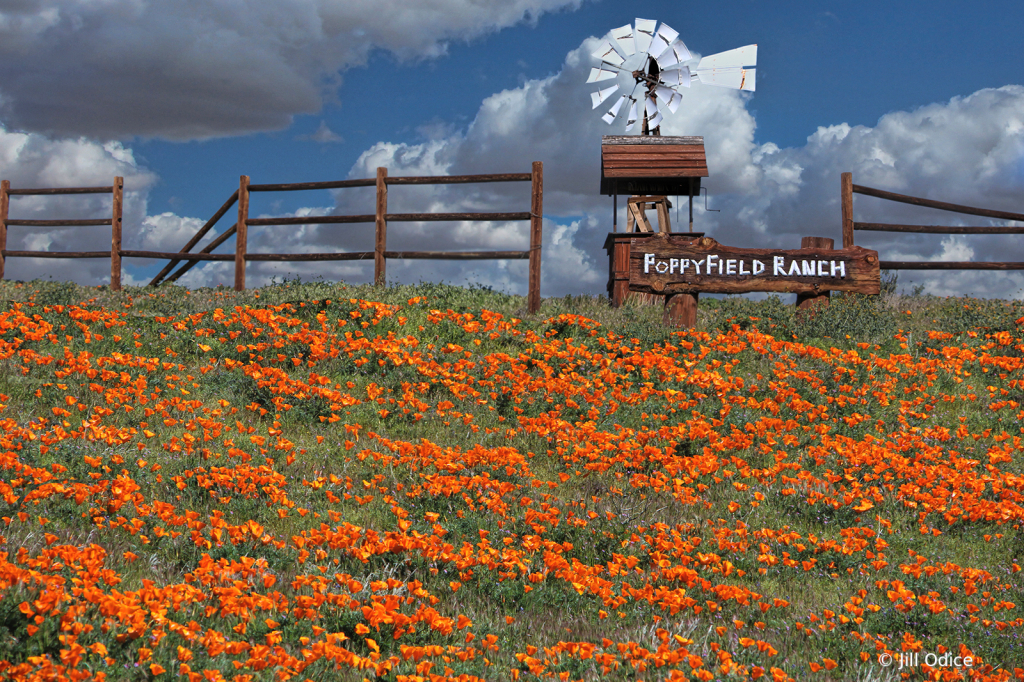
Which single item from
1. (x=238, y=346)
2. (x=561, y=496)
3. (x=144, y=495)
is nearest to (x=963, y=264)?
(x=561, y=496)

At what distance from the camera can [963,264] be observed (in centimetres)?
1691

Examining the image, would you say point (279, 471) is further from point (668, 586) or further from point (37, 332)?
point (37, 332)

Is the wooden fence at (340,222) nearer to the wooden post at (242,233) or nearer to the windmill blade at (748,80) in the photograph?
the wooden post at (242,233)

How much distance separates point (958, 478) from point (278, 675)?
21.2ft

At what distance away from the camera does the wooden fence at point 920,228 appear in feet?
55.2

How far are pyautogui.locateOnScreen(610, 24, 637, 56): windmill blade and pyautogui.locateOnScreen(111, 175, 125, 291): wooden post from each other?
12.6 meters

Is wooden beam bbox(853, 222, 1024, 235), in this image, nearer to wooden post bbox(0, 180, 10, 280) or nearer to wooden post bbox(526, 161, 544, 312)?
wooden post bbox(526, 161, 544, 312)

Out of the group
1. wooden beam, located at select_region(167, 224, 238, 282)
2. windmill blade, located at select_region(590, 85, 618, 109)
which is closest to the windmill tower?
windmill blade, located at select_region(590, 85, 618, 109)

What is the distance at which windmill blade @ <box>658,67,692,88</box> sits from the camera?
1939 centimetres

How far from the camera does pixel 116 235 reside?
18500mm

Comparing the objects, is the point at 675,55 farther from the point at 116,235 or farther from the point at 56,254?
the point at 56,254

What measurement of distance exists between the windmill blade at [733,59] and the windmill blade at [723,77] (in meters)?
0.10

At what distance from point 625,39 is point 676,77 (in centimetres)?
161

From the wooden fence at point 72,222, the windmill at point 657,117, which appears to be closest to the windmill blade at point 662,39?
the windmill at point 657,117
